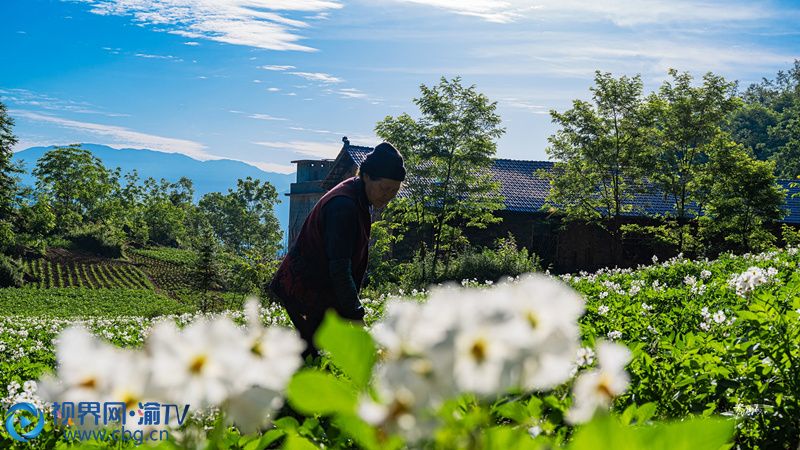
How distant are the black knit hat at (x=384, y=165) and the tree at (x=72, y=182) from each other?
54.2 m

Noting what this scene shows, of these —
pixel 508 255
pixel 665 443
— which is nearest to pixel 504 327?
pixel 665 443

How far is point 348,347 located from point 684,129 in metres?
30.3

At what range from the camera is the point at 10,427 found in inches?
102

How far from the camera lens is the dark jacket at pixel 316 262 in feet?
14.2

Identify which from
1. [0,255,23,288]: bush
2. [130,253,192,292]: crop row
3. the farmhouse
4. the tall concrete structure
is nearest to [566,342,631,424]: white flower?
the farmhouse

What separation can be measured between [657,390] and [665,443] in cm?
201

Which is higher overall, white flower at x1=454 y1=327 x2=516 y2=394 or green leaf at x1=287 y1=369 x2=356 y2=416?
white flower at x1=454 y1=327 x2=516 y2=394

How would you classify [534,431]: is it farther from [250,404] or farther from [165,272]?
[165,272]

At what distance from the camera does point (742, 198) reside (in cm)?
2577

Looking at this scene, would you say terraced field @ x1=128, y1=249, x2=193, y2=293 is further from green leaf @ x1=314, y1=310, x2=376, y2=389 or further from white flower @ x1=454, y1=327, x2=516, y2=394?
white flower @ x1=454, y1=327, x2=516, y2=394

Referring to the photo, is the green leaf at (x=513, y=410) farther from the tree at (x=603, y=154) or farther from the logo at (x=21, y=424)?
the tree at (x=603, y=154)

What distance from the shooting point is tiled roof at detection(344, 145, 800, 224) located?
3139cm

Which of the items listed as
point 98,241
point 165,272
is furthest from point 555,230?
point 98,241

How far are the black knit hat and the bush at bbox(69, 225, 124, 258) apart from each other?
44944mm
